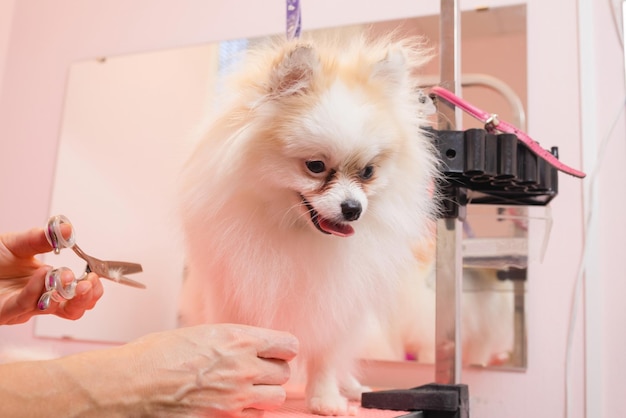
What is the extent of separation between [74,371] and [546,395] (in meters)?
1.13

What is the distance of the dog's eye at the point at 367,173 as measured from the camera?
3.14 ft

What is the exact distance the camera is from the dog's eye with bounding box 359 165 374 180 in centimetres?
96

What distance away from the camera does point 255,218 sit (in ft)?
3.29

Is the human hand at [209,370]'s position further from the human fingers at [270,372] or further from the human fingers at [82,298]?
the human fingers at [82,298]

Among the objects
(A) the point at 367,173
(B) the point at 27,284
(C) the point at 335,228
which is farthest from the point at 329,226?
(B) the point at 27,284

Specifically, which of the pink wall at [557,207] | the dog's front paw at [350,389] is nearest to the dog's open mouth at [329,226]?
the dog's front paw at [350,389]

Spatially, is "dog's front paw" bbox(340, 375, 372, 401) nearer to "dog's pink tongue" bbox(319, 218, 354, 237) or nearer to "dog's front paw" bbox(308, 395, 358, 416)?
"dog's front paw" bbox(308, 395, 358, 416)

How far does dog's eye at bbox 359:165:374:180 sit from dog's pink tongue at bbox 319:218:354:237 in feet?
0.30

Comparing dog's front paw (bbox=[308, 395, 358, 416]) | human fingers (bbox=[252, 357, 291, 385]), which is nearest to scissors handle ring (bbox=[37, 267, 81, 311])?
human fingers (bbox=[252, 357, 291, 385])

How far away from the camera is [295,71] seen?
95cm

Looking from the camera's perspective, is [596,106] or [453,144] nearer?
[453,144]

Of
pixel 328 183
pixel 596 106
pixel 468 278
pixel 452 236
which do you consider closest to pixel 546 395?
pixel 468 278

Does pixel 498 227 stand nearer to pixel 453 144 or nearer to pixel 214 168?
pixel 453 144

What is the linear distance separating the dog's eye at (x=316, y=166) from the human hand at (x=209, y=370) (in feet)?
1.03
